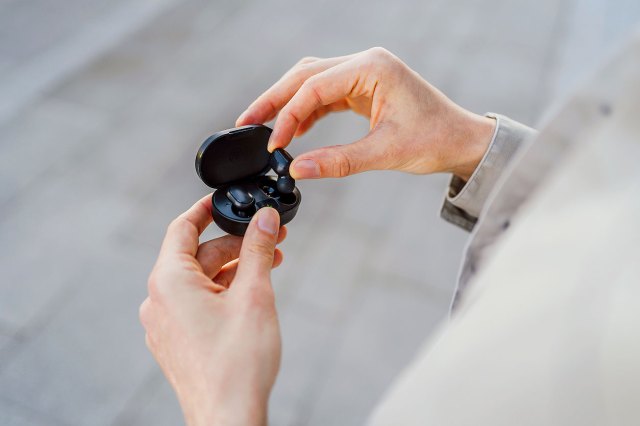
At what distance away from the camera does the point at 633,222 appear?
460mm

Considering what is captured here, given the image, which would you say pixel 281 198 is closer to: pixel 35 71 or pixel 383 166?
pixel 383 166

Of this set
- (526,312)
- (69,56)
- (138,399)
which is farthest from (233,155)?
(69,56)

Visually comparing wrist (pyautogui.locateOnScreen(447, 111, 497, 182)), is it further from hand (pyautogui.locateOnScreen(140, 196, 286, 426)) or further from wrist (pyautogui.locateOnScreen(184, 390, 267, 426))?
wrist (pyautogui.locateOnScreen(184, 390, 267, 426))

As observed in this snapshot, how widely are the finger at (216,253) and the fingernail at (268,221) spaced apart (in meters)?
0.12

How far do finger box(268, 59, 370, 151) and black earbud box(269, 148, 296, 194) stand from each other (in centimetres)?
2

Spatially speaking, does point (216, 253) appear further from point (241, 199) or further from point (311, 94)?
point (311, 94)

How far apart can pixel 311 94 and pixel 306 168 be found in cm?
18

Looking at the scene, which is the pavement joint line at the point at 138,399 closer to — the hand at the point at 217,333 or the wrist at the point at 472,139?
the hand at the point at 217,333

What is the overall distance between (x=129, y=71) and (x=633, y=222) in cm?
266

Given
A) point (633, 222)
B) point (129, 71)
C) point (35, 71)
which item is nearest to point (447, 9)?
point (129, 71)

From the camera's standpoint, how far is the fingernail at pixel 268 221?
2.89ft

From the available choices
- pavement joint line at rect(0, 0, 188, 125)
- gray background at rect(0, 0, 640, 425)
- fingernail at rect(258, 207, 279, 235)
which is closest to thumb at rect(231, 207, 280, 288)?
fingernail at rect(258, 207, 279, 235)

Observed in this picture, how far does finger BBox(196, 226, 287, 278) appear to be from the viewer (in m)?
0.95

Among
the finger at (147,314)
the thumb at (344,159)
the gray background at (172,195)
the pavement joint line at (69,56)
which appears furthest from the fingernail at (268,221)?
the pavement joint line at (69,56)
